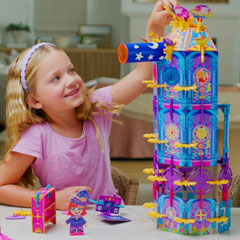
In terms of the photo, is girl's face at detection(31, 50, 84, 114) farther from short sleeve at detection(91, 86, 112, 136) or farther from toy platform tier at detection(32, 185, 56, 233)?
toy platform tier at detection(32, 185, 56, 233)

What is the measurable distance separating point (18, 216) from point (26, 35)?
7116mm

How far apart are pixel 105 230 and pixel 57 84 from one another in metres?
0.41

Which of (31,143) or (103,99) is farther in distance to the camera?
(103,99)

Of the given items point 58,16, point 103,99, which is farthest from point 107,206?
point 58,16

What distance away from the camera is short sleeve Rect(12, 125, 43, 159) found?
4.17ft

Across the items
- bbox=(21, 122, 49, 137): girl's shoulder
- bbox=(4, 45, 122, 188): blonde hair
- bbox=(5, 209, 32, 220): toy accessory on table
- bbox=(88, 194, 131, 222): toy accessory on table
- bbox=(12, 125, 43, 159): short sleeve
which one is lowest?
bbox=(5, 209, 32, 220): toy accessory on table

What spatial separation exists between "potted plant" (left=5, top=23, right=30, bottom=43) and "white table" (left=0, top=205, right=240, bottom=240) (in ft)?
22.9

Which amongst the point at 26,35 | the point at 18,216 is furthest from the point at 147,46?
the point at 26,35

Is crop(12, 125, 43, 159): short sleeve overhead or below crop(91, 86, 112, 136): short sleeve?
below

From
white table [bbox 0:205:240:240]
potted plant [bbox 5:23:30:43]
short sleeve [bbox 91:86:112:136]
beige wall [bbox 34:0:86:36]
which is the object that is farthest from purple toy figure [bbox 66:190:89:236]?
beige wall [bbox 34:0:86:36]

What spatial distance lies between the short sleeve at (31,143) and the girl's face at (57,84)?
7cm

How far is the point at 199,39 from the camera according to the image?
95 cm

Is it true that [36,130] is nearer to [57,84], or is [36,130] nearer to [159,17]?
[57,84]

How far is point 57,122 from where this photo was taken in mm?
1375
